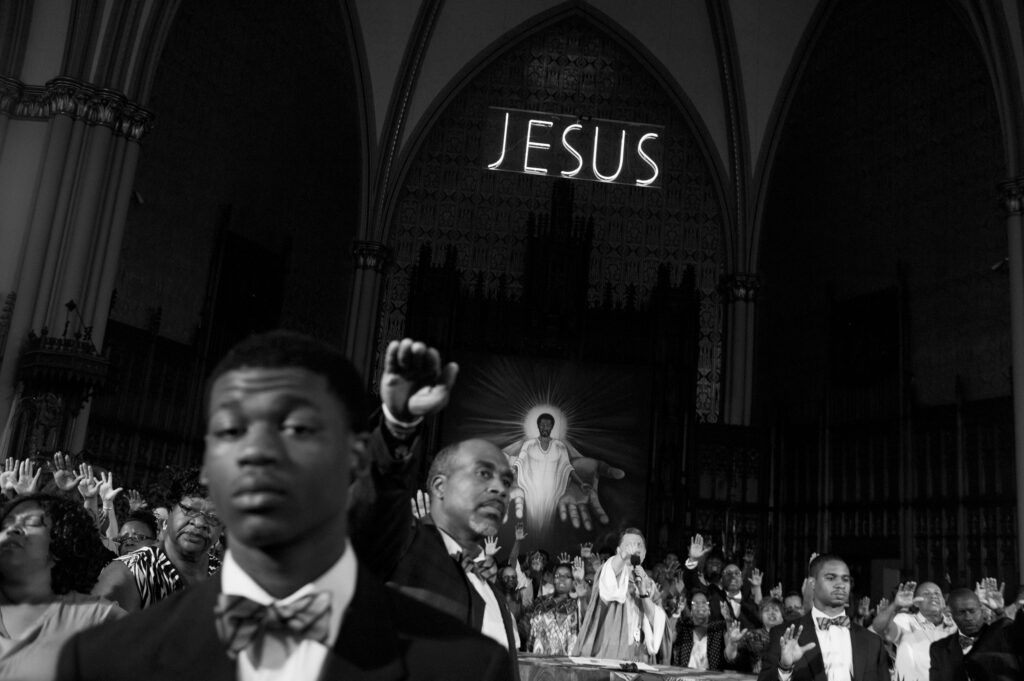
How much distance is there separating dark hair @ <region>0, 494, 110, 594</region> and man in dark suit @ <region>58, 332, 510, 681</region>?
1836 millimetres

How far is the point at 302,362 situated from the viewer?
1377 mm

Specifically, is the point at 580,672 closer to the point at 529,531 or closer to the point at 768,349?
the point at 529,531

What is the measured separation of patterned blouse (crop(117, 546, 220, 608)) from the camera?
3318 mm

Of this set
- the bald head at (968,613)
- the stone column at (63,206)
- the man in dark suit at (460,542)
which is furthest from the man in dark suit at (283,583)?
the stone column at (63,206)

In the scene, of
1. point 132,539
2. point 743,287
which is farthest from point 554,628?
point 743,287

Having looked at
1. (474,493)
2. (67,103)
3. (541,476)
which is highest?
(67,103)

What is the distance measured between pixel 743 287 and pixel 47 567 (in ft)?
55.4

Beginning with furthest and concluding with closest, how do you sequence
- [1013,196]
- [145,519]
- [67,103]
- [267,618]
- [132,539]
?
[1013,196] < [67,103] < [145,519] < [132,539] < [267,618]

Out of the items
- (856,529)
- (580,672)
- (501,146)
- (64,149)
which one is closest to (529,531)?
(856,529)

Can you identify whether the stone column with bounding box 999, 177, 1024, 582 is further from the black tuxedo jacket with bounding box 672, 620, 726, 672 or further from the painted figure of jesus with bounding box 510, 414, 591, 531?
the painted figure of jesus with bounding box 510, 414, 591, 531

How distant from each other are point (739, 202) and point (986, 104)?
16.8 ft

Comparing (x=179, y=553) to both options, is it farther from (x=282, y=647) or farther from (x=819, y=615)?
(x=819, y=615)

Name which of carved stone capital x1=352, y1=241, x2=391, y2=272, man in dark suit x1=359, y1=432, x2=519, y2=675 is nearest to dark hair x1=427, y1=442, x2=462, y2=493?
man in dark suit x1=359, y1=432, x2=519, y2=675

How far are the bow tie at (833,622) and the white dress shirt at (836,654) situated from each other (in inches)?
0.6
